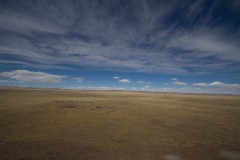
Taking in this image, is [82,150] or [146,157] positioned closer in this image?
[146,157]

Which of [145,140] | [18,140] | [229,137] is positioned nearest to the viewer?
[18,140]

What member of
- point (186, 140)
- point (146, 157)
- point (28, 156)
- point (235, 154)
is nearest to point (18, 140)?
point (28, 156)

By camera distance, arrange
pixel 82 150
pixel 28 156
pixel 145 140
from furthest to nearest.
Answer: pixel 145 140 < pixel 82 150 < pixel 28 156

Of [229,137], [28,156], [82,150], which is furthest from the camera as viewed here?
[229,137]

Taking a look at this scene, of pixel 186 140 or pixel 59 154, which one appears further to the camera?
pixel 186 140

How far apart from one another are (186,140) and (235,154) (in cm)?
266

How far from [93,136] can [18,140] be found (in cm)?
459

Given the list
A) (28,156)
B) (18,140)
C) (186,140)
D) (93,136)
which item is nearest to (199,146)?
(186,140)

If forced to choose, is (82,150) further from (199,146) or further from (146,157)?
(199,146)

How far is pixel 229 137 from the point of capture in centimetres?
1042

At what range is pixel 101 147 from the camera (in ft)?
26.1

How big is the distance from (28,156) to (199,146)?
9783 millimetres

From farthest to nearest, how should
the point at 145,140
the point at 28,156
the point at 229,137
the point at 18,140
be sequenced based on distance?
1. the point at 229,137
2. the point at 145,140
3. the point at 18,140
4. the point at 28,156

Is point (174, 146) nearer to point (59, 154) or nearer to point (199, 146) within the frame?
point (199, 146)
